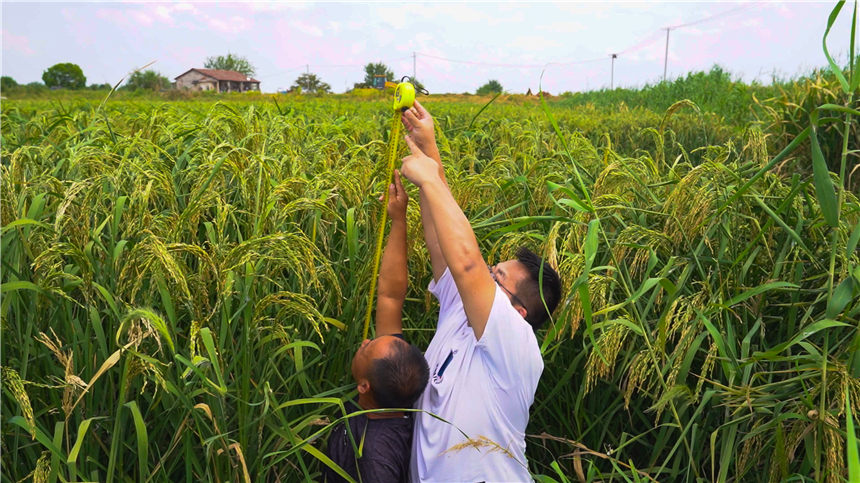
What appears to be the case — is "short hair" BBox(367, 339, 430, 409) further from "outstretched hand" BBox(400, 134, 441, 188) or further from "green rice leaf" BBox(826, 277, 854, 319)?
"green rice leaf" BBox(826, 277, 854, 319)

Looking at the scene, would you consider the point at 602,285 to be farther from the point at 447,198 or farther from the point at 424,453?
the point at 424,453

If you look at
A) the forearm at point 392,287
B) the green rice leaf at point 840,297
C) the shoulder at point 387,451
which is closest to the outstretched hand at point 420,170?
the forearm at point 392,287

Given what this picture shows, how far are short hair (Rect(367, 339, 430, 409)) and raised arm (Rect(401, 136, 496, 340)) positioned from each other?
7.9 inches

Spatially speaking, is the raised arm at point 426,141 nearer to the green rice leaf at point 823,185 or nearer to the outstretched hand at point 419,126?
the outstretched hand at point 419,126

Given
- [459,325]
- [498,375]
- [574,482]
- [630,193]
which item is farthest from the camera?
[630,193]

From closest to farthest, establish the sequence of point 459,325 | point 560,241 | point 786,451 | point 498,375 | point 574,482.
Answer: point 786,451 → point 498,375 → point 459,325 → point 574,482 → point 560,241

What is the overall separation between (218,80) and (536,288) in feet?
248

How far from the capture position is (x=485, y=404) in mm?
1950

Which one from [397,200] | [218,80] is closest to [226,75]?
[218,80]

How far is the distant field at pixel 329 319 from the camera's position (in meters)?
1.69

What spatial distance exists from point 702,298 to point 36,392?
202 centimetres

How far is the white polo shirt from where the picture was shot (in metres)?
1.91

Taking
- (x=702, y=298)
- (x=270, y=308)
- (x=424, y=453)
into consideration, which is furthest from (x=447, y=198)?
(x=702, y=298)

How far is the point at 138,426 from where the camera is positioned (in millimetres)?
1570
